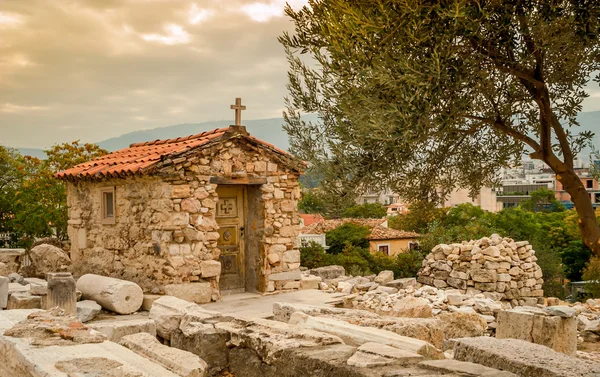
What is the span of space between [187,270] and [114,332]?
373cm

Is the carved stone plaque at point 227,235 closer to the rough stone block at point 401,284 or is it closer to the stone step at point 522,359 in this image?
the rough stone block at point 401,284

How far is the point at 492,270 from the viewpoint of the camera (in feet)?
48.8

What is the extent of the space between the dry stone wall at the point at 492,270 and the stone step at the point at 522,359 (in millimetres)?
9612

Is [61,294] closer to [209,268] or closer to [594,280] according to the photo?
[209,268]

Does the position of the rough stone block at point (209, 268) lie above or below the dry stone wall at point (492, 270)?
above

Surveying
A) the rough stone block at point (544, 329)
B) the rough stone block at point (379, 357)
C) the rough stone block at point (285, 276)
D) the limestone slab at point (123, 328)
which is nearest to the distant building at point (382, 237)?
the rough stone block at point (285, 276)

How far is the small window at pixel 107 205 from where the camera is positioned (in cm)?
1285

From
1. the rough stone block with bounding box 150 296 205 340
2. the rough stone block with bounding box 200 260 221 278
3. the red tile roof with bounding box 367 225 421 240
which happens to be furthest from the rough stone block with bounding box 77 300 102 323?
the red tile roof with bounding box 367 225 421 240

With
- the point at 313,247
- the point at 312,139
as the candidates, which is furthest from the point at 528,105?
the point at 313,247

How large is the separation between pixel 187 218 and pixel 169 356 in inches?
220

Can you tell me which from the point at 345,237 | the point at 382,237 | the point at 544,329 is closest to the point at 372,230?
the point at 382,237

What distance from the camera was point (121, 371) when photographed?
193 inches

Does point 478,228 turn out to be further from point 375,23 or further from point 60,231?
point 375,23

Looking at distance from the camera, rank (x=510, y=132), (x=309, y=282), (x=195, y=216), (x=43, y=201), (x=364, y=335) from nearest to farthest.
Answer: (x=364, y=335) → (x=510, y=132) → (x=195, y=216) → (x=309, y=282) → (x=43, y=201)
